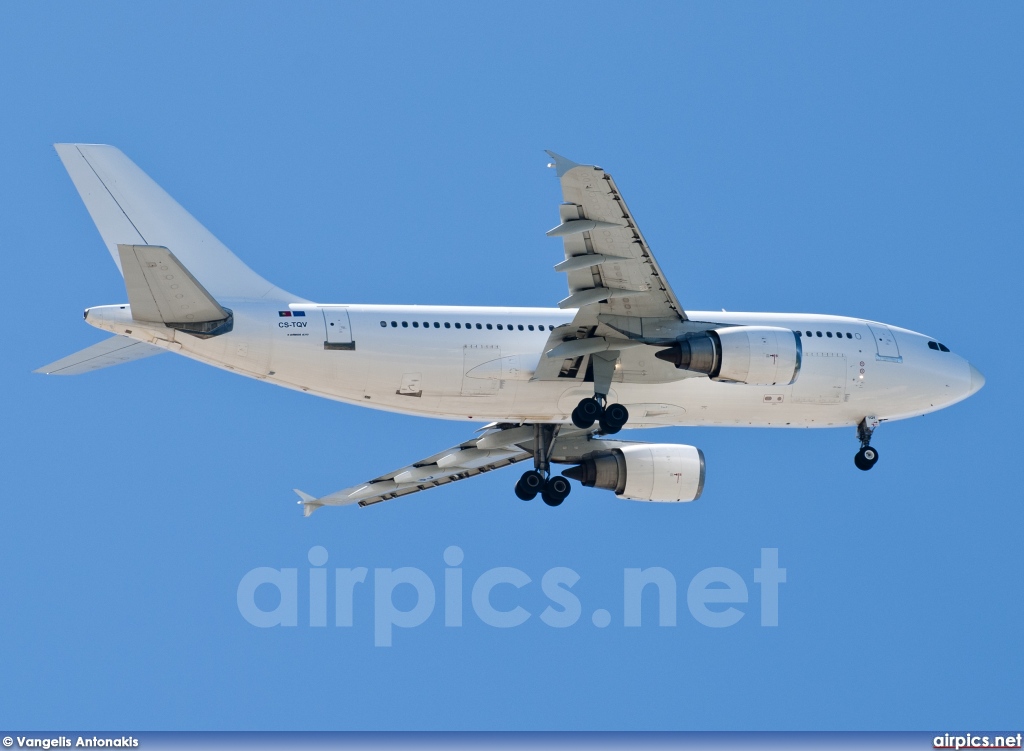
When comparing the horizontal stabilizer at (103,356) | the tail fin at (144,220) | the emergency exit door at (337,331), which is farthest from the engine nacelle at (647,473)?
the horizontal stabilizer at (103,356)

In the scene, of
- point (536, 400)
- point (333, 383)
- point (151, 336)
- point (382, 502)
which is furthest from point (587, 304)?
point (382, 502)

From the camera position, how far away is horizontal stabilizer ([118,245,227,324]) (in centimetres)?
2541

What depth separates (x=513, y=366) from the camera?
29531mm

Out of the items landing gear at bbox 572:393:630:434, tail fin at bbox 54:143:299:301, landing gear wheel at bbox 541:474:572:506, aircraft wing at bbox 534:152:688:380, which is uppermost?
tail fin at bbox 54:143:299:301

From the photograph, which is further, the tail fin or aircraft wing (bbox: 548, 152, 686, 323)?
the tail fin

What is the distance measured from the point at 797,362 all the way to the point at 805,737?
22.7ft

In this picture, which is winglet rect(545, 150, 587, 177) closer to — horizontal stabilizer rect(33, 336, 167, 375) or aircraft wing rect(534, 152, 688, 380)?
aircraft wing rect(534, 152, 688, 380)

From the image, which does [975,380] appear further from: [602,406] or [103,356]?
[103,356]

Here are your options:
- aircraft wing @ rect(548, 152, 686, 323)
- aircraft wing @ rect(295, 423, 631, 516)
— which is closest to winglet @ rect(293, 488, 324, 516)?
aircraft wing @ rect(295, 423, 631, 516)

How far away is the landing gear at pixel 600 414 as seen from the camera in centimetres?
2975

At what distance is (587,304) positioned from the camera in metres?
28.1

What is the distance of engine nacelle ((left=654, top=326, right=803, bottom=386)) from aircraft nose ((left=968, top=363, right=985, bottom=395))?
612 centimetres

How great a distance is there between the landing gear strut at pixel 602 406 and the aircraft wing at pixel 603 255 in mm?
1160

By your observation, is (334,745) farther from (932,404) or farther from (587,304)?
(932,404)
